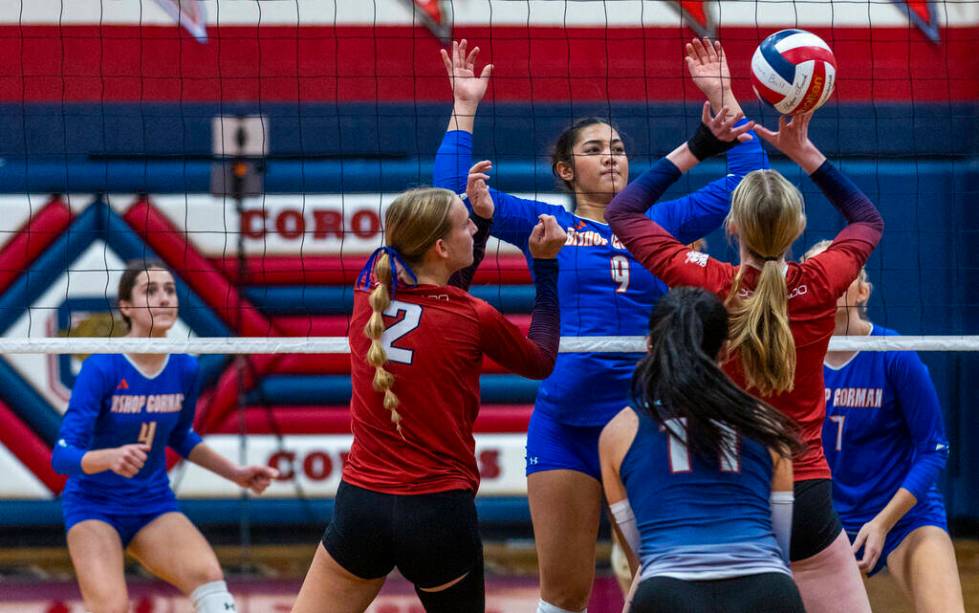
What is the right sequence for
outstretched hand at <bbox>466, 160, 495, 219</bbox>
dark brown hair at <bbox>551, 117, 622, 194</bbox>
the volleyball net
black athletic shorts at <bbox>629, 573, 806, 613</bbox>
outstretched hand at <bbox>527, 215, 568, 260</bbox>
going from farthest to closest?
the volleyball net < dark brown hair at <bbox>551, 117, 622, 194</bbox> < outstretched hand at <bbox>466, 160, 495, 219</bbox> < outstretched hand at <bbox>527, 215, 568, 260</bbox> < black athletic shorts at <bbox>629, 573, 806, 613</bbox>

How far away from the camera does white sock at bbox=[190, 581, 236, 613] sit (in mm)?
4523

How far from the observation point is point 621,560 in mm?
5680

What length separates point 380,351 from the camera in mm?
3236

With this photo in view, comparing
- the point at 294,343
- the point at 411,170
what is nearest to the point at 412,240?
the point at 294,343

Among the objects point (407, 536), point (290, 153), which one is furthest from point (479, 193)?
point (290, 153)

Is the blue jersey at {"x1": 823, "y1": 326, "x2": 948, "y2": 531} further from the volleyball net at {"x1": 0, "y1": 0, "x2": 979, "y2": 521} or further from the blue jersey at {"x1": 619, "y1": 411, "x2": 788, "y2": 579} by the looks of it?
the volleyball net at {"x1": 0, "y1": 0, "x2": 979, "y2": 521}

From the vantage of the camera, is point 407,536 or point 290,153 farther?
point 290,153

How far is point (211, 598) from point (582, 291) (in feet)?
5.54

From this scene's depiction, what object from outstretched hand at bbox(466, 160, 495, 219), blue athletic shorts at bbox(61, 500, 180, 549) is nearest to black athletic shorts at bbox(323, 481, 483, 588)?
outstretched hand at bbox(466, 160, 495, 219)

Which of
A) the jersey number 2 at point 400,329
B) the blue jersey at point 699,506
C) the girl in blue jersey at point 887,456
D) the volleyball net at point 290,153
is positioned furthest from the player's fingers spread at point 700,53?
the volleyball net at point 290,153

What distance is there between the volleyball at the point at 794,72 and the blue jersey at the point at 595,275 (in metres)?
0.17

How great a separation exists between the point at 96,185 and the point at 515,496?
9.55 ft

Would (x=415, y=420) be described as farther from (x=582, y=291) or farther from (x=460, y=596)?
(x=582, y=291)

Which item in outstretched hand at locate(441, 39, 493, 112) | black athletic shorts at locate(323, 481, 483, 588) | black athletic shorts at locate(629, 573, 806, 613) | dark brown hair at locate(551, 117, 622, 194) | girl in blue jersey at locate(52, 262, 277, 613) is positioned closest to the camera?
black athletic shorts at locate(629, 573, 806, 613)
